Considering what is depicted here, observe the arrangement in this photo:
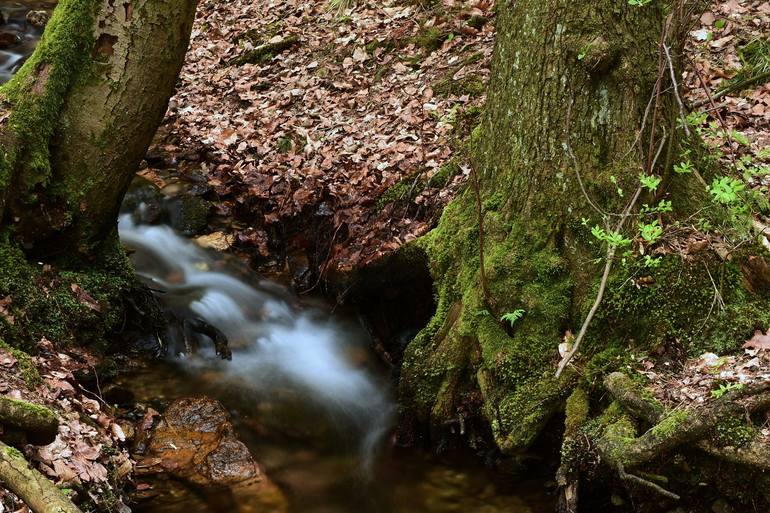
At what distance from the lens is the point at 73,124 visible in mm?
5094

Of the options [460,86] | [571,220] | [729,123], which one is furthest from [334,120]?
[571,220]

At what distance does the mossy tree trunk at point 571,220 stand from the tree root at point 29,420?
2534mm

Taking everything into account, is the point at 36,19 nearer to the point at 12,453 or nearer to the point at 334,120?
the point at 334,120

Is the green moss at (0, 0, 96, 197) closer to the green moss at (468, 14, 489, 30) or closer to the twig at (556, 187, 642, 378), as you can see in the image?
the twig at (556, 187, 642, 378)

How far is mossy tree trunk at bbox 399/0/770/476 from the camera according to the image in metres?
4.05

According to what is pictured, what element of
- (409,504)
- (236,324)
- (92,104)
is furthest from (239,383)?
(92,104)

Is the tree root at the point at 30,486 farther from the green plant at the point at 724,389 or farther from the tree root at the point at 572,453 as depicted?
the green plant at the point at 724,389

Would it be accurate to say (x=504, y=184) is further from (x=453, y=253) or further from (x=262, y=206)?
(x=262, y=206)

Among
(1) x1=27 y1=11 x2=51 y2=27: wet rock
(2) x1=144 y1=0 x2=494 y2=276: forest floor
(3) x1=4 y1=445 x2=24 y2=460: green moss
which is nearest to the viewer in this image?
(3) x1=4 y1=445 x2=24 y2=460: green moss

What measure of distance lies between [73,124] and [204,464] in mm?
2690

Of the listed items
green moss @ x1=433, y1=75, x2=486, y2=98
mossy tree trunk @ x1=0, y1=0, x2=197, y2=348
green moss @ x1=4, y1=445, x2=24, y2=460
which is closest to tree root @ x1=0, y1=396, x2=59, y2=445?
green moss @ x1=4, y1=445, x2=24, y2=460

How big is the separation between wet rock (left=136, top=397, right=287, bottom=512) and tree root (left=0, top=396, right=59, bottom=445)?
133 centimetres

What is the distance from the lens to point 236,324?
6.92 metres

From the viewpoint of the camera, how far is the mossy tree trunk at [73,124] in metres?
4.90
